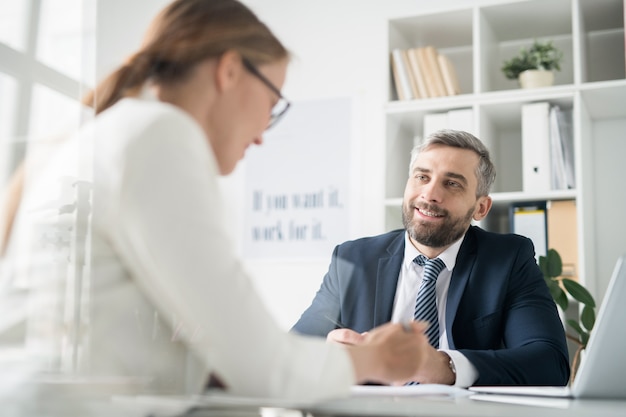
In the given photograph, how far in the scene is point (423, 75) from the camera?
9.72ft

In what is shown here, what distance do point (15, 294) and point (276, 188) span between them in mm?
2663

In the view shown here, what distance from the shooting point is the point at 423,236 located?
83.1 inches

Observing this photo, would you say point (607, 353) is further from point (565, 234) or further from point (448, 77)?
point (448, 77)

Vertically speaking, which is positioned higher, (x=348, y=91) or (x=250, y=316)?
(x=348, y=91)

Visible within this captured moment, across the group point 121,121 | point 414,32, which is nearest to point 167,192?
point 121,121

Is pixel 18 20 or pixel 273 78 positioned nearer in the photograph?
pixel 273 78

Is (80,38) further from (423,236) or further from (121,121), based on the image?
(423,236)

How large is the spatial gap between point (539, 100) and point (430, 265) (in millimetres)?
1152

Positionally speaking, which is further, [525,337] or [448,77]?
[448,77]

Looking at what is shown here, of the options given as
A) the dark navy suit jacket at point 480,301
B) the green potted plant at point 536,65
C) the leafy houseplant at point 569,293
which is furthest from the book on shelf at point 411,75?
the dark navy suit jacket at point 480,301

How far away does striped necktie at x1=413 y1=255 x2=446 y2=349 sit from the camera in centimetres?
188

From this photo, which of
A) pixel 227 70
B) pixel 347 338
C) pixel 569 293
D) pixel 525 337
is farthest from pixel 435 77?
pixel 227 70

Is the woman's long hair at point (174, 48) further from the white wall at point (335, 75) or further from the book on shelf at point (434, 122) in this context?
the white wall at point (335, 75)

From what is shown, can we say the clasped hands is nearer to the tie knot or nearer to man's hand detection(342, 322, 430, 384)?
man's hand detection(342, 322, 430, 384)
